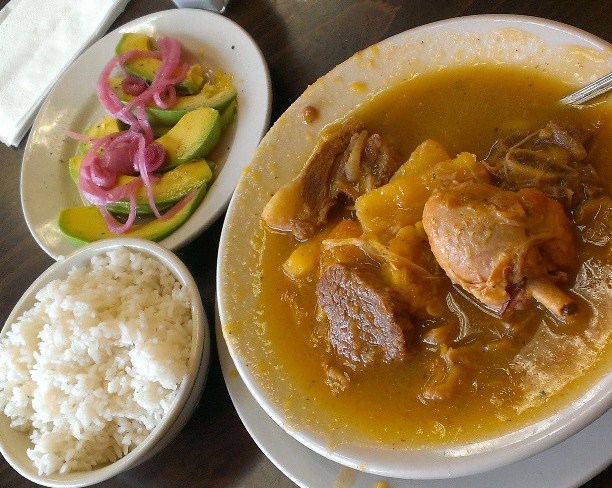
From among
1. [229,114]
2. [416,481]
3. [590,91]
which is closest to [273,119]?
[229,114]

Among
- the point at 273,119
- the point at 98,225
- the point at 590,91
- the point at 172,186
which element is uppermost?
the point at 590,91

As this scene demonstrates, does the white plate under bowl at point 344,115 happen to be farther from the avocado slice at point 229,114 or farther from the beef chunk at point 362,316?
the avocado slice at point 229,114

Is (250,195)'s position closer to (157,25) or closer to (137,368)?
(137,368)

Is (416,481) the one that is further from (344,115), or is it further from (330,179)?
(344,115)

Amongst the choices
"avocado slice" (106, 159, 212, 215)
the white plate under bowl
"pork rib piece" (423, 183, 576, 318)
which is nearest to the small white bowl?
the white plate under bowl

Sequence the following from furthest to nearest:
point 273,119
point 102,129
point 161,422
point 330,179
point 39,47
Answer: point 39,47
point 102,129
point 273,119
point 330,179
point 161,422

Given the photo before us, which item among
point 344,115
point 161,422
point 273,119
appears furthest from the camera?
point 273,119
